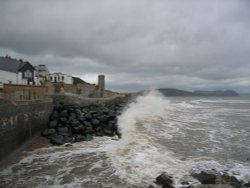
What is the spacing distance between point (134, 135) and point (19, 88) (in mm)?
10352

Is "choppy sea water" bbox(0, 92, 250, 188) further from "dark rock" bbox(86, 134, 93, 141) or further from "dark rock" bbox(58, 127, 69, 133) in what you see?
"dark rock" bbox(58, 127, 69, 133)

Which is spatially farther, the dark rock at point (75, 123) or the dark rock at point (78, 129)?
the dark rock at point (75, 123)

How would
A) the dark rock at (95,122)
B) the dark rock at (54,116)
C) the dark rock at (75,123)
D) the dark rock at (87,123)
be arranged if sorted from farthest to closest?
1. the dark rock at (54,116)
2. the dark rock at (95,122)
3. the dark rock at (87,123)
4. the dark rock at (75,123)

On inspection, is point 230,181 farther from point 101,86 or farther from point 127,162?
point 101,86

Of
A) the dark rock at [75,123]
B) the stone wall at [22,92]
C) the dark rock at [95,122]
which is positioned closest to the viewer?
the stone wall at [22,92]

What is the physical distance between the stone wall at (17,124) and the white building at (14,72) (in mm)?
15493

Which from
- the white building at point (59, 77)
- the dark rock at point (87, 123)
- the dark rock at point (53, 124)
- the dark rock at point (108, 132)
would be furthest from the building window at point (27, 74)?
the dark rock at point (108, 132)

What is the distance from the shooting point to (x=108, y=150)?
44.0 ft

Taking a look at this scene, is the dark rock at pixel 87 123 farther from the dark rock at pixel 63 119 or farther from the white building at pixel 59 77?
the white building at pixel 59 77

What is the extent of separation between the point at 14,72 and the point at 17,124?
873 inches

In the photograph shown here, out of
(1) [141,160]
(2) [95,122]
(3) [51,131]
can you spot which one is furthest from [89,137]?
(1) [141,160]

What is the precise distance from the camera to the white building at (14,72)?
1260 inches

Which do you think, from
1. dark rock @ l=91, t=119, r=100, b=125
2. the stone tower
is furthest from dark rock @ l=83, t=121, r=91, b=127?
the stone tower

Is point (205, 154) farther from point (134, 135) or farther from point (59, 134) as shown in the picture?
point (59, 134)
